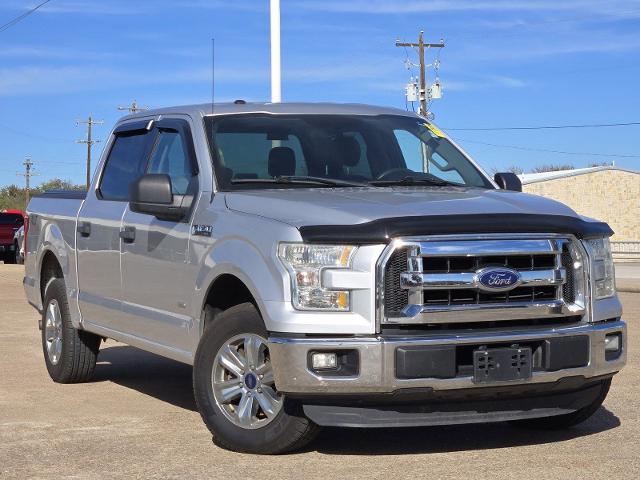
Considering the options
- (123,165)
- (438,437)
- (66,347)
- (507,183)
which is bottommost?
(438,437)

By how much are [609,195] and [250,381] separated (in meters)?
64.4

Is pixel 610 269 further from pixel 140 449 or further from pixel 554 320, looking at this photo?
pixel 140 449

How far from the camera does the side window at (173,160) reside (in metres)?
7.38

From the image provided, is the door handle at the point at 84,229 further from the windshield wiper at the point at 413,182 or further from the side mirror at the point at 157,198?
the windshield wiper at the point at 413,182

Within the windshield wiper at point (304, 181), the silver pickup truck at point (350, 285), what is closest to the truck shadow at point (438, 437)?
the silver pickup truck at point (350, 285)

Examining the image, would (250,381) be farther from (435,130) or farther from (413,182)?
(435,130)

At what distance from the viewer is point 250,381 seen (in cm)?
628

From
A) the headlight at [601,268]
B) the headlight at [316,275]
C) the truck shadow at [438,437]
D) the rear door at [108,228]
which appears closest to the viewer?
the headlight at [316,275]

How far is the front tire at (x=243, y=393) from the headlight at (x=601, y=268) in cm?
167

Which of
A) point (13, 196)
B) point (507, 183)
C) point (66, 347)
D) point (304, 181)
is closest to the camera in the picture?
point (304, 181)

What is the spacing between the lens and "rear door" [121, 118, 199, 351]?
7074 mm

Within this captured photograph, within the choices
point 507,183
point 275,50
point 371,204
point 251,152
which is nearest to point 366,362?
point 371,204

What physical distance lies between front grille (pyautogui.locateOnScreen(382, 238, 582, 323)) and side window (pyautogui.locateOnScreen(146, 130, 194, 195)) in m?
1.94

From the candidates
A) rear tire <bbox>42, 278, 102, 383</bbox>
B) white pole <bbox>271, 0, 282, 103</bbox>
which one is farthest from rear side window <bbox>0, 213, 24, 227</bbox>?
rear tire <bbox>42, 278, 102, 383</bbox>
